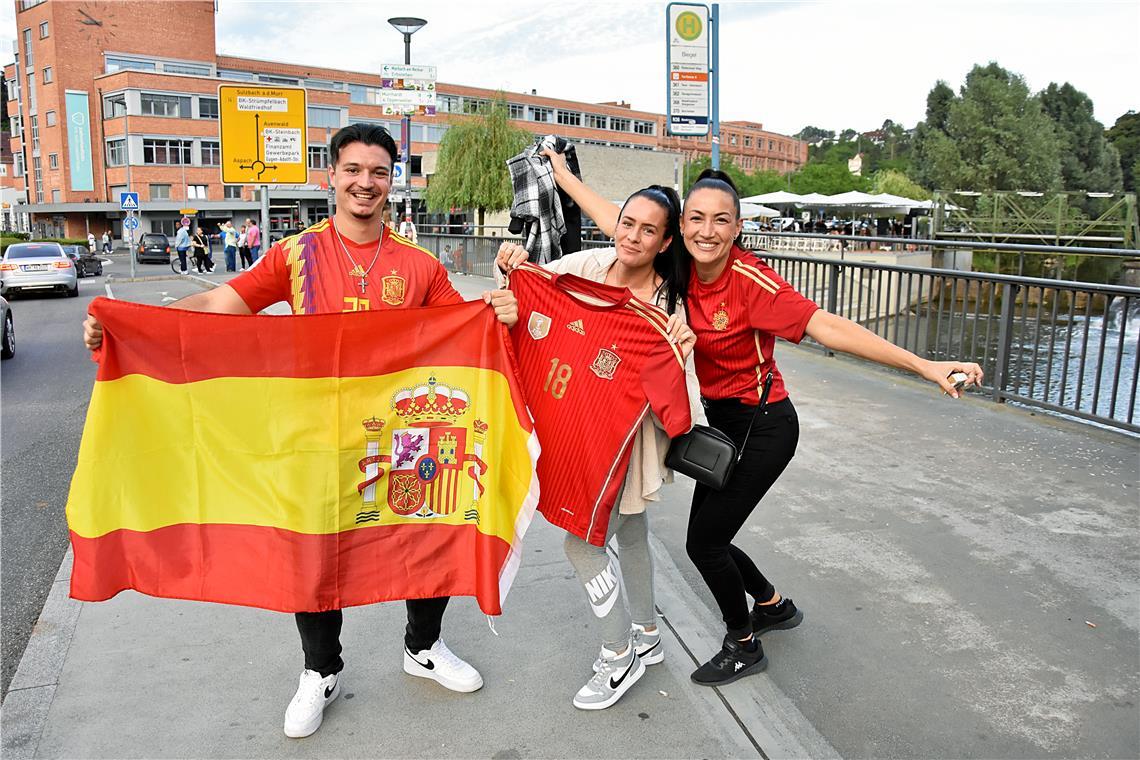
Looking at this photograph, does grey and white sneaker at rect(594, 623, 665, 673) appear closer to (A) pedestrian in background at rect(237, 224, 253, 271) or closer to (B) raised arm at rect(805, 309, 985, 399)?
(B) raised arm at rect(805, 309, 985, 399)

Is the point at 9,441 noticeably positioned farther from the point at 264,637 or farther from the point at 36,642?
the point at 264,637

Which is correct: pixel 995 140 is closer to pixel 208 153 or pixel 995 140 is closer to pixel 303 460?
pixel 303 460

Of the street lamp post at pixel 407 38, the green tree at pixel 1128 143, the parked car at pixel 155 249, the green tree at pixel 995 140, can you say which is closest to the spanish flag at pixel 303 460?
the street lamp post at pixel 407 38

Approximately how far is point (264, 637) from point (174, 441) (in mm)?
1157

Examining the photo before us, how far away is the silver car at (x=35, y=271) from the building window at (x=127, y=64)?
190 feet

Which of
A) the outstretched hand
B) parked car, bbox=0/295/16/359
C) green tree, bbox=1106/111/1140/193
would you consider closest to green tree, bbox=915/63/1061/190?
green tree, bbox=1106/111/1140/193

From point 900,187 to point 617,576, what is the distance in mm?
66189

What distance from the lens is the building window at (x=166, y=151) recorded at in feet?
229

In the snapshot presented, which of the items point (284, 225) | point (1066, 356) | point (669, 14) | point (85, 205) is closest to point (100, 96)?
point (85, 205)

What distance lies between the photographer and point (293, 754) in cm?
299

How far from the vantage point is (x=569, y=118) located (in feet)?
324

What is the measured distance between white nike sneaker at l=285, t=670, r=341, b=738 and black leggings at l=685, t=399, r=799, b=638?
1509 millimetres

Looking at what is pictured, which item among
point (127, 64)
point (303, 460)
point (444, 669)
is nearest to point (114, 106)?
point (127, 64)

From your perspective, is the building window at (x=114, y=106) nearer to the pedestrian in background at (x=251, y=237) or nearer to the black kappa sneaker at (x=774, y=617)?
the pedestrian in background at (x=251, y=237)
